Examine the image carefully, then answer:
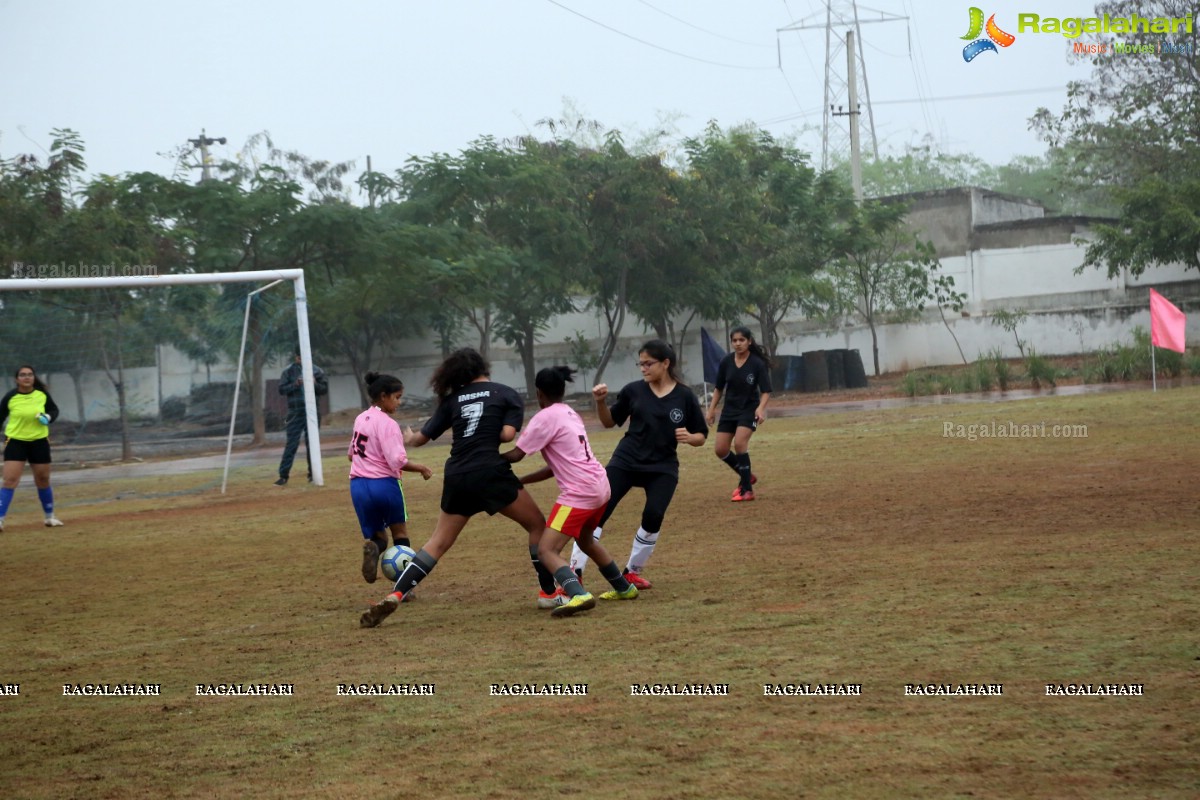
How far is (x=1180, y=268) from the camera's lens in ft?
137

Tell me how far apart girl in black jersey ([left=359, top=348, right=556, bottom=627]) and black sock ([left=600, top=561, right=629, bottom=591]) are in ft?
1.95

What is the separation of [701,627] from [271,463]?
1663cm

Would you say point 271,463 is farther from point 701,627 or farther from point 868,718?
point 868,718

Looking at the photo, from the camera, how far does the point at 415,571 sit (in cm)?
752

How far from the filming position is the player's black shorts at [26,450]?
14141mm

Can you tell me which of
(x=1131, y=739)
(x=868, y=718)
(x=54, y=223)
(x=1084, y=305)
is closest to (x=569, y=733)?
(x=868, y=718)

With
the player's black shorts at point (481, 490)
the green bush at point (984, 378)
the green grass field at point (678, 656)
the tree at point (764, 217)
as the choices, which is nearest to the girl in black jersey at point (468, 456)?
the player's black shorts at point (481, 490)

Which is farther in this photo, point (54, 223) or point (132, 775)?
point (54, 223)

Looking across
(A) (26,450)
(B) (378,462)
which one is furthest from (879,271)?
(B) (378,462)

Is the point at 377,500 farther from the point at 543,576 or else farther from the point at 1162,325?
the point at 1162,325

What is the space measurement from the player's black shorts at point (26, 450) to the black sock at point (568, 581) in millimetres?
9058

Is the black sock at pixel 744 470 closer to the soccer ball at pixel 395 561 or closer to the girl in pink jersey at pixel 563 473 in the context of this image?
the soccer ball at pixel 395 561

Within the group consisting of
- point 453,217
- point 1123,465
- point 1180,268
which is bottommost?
point 1123,465

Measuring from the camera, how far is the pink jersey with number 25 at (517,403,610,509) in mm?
7488
